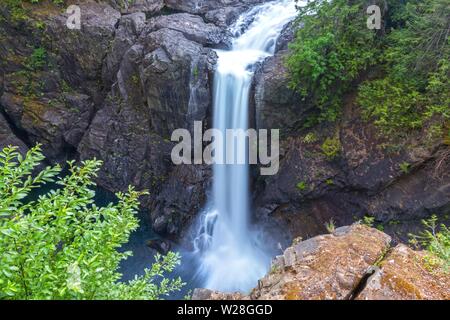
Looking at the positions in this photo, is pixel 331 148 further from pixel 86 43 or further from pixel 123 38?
pixel 86 43

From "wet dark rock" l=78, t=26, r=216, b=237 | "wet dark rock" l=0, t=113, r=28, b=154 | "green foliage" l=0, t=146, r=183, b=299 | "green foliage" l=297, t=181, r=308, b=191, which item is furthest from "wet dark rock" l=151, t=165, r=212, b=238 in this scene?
"green foliage" l=0, t=146, r=183, b=299

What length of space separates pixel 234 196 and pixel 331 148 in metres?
3.80

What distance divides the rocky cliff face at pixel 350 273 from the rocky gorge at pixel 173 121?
3.75m

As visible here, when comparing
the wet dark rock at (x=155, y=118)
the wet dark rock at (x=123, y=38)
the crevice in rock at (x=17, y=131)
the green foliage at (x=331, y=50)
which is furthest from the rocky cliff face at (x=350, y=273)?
the crevice in rock at (x=17, y=131)

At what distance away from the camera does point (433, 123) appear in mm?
8258

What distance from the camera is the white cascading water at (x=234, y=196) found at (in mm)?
10758

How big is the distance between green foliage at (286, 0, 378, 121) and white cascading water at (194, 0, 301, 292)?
203cm

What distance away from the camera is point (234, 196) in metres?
11.6

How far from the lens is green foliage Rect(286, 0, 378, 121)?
895cm

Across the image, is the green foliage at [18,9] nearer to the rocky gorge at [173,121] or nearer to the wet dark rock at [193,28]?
the rocky gorge at [173,121]

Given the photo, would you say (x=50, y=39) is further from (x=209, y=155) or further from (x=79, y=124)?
(x=209, y=155)

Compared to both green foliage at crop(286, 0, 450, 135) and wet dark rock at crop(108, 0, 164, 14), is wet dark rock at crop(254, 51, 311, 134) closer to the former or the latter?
green foliage at crop(286, 0, 450, 135)

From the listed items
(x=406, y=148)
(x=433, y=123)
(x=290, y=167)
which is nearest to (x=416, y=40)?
(x=433, y=123)

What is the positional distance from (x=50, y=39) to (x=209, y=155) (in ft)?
28.5
